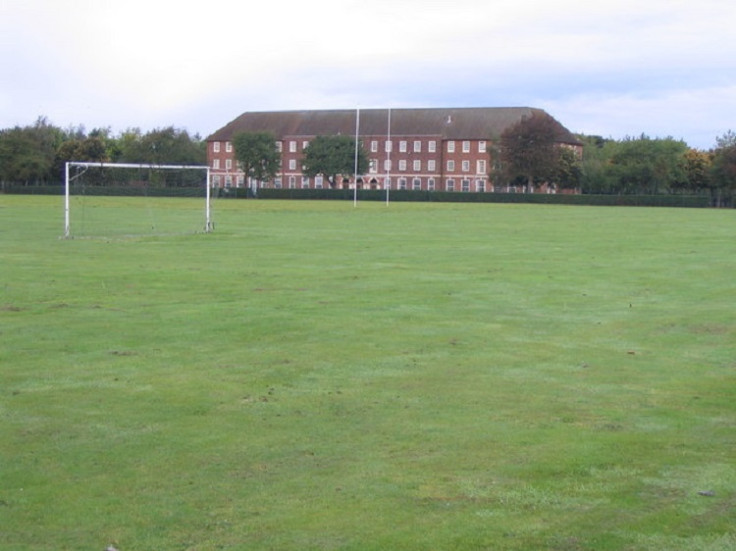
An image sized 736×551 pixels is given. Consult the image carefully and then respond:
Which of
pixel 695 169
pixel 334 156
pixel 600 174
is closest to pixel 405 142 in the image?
pixel 334 156

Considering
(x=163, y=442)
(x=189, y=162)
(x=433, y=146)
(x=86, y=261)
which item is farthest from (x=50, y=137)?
(x=163, y=442)

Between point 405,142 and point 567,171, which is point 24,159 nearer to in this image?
point 405,142

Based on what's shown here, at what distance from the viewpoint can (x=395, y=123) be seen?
16925 centimetres

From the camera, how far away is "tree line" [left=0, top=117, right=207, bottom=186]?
126 metres

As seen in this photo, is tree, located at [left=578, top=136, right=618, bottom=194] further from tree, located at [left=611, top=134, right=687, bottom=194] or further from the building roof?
the building roof

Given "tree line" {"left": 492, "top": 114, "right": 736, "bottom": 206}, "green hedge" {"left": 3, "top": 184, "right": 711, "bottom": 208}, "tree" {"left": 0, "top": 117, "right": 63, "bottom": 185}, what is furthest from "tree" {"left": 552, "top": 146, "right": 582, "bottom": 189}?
"tree" {"left": 0, "top": 117, "right": 63, "bottom": 185}

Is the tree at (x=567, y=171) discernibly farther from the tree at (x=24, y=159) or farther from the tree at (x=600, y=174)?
the tree at (x=24, y=159)

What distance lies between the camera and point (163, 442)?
892cm

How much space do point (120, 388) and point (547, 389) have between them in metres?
4.68

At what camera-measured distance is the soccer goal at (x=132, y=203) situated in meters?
47.1

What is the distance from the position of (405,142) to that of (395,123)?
3.63m

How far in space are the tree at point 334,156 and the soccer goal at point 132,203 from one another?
78.0 meters

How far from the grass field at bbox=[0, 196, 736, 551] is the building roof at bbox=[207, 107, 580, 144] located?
14197 centimetres

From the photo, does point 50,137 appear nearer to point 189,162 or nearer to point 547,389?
point 189,162
